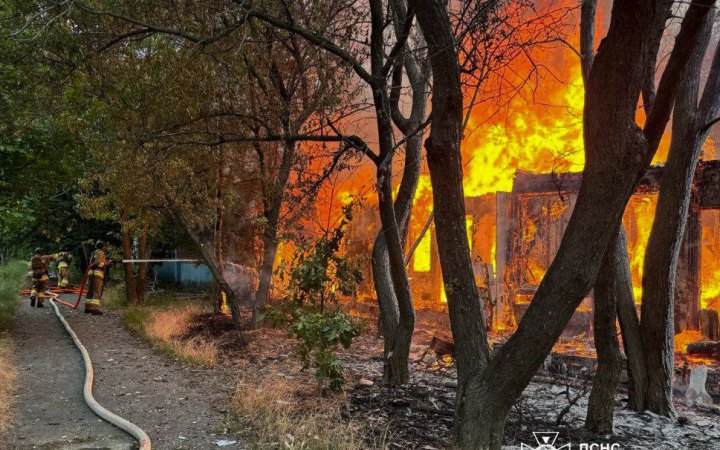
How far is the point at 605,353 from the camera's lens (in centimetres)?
587

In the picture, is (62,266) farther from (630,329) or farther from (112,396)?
(630,329)

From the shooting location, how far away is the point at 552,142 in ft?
54.4

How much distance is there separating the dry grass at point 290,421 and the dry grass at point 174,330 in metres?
2.13

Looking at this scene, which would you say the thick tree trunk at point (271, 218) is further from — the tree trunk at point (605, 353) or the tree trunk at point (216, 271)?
the tree trunk at point (605, 353)

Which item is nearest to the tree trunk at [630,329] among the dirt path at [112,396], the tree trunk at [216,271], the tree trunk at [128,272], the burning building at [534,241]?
the burning building at [534,241]

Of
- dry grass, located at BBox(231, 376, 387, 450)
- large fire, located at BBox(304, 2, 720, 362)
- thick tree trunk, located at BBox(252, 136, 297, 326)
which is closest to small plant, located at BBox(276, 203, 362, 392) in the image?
dry grass, located at BBox(231, 376, 387, 450)

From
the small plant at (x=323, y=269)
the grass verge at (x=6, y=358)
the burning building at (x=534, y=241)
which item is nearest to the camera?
the grass verge at (x=6, y=358)

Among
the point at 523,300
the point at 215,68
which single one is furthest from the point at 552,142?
the point at 215,68

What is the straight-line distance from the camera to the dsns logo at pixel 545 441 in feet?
16.7

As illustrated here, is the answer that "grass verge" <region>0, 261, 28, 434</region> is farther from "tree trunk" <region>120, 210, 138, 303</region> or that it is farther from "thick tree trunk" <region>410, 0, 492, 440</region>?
"thick tree trunk" <region>410, 0, 492, 440</region>

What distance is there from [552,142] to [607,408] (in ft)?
39.7

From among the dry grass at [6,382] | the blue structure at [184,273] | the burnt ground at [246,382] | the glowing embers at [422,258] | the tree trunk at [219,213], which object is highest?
the tree trunk at [219,213]

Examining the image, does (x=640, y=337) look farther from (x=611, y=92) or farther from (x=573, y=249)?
(x=611, y=92)

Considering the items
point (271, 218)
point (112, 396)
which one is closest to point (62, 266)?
point (271, 218)
